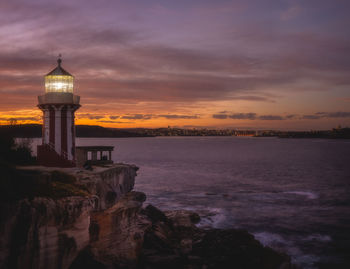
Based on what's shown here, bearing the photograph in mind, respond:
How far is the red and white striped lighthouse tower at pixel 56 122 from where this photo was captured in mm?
19078

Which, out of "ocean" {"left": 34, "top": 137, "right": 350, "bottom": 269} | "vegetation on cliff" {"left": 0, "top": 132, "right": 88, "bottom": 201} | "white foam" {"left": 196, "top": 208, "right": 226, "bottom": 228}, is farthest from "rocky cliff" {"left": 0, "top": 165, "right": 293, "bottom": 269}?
"ocean" {"left": 34, "top": 137, "right": 350, "bottom": 269}

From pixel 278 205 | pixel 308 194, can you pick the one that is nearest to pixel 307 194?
pixel 308 194

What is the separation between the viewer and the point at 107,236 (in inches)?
643

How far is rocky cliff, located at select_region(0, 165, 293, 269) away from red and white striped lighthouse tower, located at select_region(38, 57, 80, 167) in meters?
2.22

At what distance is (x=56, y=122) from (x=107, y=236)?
291 inches

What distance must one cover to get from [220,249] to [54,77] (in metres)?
14.1

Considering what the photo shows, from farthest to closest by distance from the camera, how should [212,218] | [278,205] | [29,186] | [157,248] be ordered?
1. [278,205]
2. [212,218]
3. [157,248]
4. [29,186]

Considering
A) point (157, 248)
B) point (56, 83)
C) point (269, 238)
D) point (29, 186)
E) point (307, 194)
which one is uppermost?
point (56, 83)

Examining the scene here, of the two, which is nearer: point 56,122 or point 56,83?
point 56,122

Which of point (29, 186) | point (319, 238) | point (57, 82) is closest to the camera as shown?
point (29, 186)

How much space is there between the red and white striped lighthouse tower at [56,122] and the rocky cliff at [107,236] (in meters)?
2.22

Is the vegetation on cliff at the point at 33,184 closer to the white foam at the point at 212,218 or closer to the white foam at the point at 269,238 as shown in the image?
the white foam at the point at 212,218

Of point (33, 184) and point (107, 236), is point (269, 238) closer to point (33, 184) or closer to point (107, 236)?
point (107, 236)

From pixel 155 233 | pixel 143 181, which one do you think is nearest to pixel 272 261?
pixel 155 233
